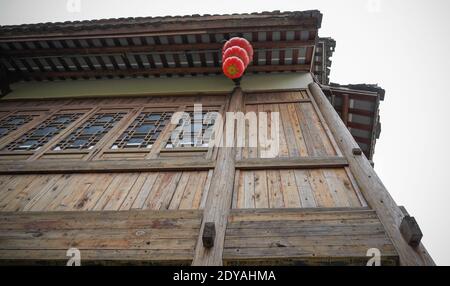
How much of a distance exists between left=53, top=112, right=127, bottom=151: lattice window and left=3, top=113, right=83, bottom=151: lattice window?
19.4 inches

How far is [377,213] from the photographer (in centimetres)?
337

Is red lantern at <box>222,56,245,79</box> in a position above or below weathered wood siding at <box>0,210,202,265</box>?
above

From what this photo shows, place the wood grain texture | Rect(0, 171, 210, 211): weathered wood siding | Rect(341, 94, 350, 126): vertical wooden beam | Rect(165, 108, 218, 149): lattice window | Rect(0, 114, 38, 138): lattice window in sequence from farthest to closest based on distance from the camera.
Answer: Rect(341, 94, 350, 126): vertical wooden beam < Rect(0, 114, 38, 138): lattice window < Rect(165, 108, 218, 149): lattice window < Rect(0, 171, 210, 211): weathered wood siding < the wood grain texture

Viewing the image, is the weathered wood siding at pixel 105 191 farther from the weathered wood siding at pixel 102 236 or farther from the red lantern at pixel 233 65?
the red lantern at pixel 233 65

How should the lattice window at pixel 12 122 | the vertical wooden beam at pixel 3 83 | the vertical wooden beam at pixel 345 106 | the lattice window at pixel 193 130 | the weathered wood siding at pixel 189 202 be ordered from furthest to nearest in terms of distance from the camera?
the vertical wooden beam at pixel 3 83 < the vertical wooden beam at pixel 345 106 < the lattice window at pixel 12 122 < the lattice window at pixel 193 130 < the weathered wood siding at pixel 189 202

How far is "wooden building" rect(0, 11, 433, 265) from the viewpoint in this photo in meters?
3.22

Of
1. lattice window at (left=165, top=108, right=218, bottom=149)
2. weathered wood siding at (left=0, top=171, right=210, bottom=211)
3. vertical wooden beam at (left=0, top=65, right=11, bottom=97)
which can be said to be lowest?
weathered wood siding at (left=0, top=171, right=210, bottom=211)

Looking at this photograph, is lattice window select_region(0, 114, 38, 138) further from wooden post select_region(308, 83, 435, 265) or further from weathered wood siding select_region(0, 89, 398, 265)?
wooden post select_region(308, 83, 435, 265)

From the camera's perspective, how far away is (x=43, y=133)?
6465mm

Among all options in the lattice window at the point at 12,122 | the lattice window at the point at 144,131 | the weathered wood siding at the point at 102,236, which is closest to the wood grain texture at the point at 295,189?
the weathered wood siding at the point at 102,236

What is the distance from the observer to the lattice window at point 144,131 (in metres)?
5.70

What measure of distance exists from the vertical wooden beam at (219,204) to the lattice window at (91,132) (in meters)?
2.99

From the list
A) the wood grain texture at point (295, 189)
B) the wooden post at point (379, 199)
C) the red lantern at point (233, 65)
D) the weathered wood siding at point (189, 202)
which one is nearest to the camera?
the wooden post at point (379, 199)

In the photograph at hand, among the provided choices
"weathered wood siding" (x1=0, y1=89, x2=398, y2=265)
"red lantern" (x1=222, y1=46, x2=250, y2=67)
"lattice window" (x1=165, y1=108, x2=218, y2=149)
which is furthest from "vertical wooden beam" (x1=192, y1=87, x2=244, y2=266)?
"red lantern" (x1=222, y1=46, x2=250, y2=67)
